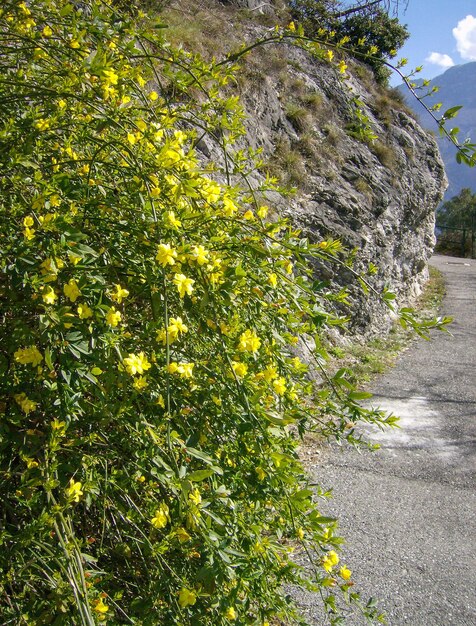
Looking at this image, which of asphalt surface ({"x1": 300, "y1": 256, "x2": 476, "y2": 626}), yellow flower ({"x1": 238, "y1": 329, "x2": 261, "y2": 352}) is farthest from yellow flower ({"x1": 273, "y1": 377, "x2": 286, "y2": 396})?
asphalt surface ({"x1": 300, "y1": 256, "x2": 476, "y2": 626})

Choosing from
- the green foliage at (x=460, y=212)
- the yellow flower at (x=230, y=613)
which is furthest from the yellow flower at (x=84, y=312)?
the green foliage at (x=460, y=212)

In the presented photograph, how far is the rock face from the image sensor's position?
794 cm

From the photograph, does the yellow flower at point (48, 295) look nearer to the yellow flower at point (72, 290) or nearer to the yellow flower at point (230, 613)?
the yellow flower at point (72, 290)

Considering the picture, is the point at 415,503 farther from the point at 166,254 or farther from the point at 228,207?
the point at 166,254

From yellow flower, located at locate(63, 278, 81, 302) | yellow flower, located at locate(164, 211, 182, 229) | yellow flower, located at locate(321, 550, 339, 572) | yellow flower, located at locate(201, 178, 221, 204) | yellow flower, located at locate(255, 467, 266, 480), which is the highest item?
yellow flower, located at locate(201, 178, 221, 204)

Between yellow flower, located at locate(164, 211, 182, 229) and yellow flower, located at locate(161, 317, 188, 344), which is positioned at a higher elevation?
yellow flower, located at locate(164, 211, 182, 229)

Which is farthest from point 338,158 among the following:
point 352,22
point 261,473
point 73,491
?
point 73,491

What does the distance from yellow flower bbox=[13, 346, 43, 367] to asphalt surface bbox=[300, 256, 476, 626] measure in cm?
225

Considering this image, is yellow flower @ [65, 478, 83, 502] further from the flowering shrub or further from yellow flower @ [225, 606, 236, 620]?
yellow flower @ [225, 606, 236, 620]

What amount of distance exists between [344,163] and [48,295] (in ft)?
27.2

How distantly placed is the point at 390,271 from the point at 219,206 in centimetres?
830

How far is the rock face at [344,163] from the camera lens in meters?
7.94

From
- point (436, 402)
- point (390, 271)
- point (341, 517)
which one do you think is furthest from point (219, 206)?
point (390, 271)

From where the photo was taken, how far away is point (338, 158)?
9008 mm
